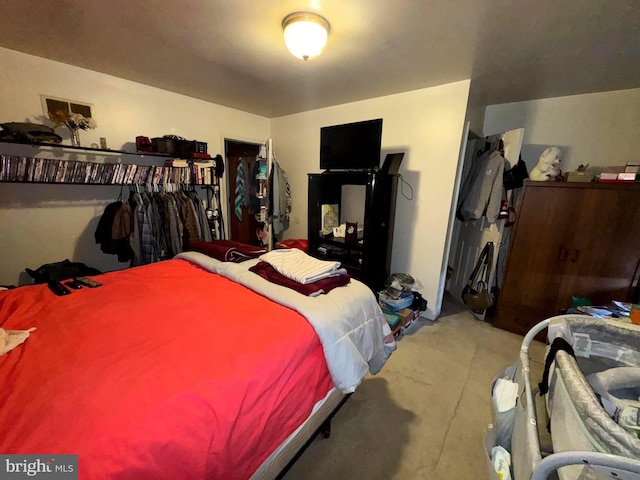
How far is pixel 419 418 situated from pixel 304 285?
3.78 feet

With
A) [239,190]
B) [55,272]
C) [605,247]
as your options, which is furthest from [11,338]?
[605,247]

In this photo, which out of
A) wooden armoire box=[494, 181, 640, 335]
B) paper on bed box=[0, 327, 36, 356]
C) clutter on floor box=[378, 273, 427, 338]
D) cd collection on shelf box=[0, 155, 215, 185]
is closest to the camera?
paper on bed box=[0, 327, 36, 356]

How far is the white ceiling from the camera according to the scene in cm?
133

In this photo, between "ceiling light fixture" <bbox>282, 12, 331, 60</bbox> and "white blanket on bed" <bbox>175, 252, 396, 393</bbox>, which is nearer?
"white blanket on bed" <bbox>175, 252, 396, 393</bbox>

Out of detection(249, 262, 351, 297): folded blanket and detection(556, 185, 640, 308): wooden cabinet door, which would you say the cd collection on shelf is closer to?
detection(249, 262, 351, 297): folded blanket

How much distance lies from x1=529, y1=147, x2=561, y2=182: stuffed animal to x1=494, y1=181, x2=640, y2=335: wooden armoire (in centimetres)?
11

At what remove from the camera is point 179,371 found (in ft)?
2.63

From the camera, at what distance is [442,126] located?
2.30 m

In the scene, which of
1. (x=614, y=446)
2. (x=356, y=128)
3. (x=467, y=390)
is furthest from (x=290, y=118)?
(x=614, y=446)

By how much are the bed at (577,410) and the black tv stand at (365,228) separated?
135 centimetres

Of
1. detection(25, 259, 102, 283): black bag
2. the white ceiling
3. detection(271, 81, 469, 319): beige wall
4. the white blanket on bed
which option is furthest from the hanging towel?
the white blanket on bed

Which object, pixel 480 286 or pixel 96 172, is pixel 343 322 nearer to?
pixel 480 286

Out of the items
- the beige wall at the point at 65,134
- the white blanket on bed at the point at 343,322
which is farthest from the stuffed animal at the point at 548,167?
the beige wall at the point at 65,134

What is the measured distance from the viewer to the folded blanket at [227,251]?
173cm
